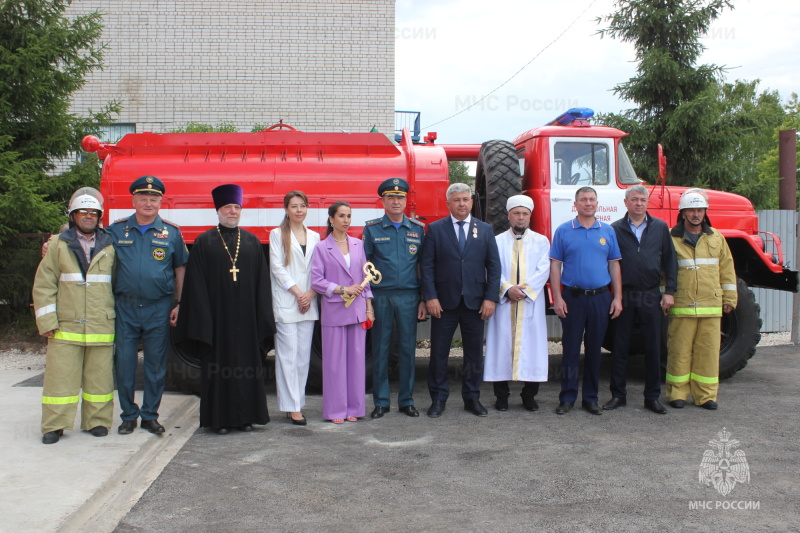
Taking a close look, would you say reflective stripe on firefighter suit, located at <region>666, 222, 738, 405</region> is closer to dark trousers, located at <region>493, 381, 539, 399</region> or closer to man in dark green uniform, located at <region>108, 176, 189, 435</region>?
dark trousers, located at <region>493, 381, 539, 399</region>

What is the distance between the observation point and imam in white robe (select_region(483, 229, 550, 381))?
6.22 m

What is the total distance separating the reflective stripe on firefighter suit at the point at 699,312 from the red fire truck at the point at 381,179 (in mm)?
988

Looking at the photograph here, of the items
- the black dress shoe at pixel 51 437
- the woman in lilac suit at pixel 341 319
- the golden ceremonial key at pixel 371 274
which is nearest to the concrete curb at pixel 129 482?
the black dress shoe at pixel 51 437

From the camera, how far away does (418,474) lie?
14.9ft

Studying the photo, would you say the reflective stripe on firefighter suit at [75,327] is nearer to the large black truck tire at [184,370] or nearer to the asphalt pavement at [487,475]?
the asphalt pavement at [487,475]

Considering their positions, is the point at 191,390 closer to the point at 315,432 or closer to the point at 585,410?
the point at 315,432

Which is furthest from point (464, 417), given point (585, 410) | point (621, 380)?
point (621, 380)

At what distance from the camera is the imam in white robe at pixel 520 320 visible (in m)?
6.22

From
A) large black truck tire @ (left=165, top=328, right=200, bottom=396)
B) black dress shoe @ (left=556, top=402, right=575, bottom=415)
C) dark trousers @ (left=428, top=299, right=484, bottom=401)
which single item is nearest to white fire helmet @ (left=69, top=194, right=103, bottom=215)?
large black truck tire @ (left=165, top=328, right=200, bottom=396)

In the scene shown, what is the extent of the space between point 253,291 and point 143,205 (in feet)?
3.55

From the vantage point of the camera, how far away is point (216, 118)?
16953mm

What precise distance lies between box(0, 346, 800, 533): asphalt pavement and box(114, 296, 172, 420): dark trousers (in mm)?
254

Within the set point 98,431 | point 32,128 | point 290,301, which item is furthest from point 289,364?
point 32,128

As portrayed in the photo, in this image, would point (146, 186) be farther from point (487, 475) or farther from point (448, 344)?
point (487, 475)
